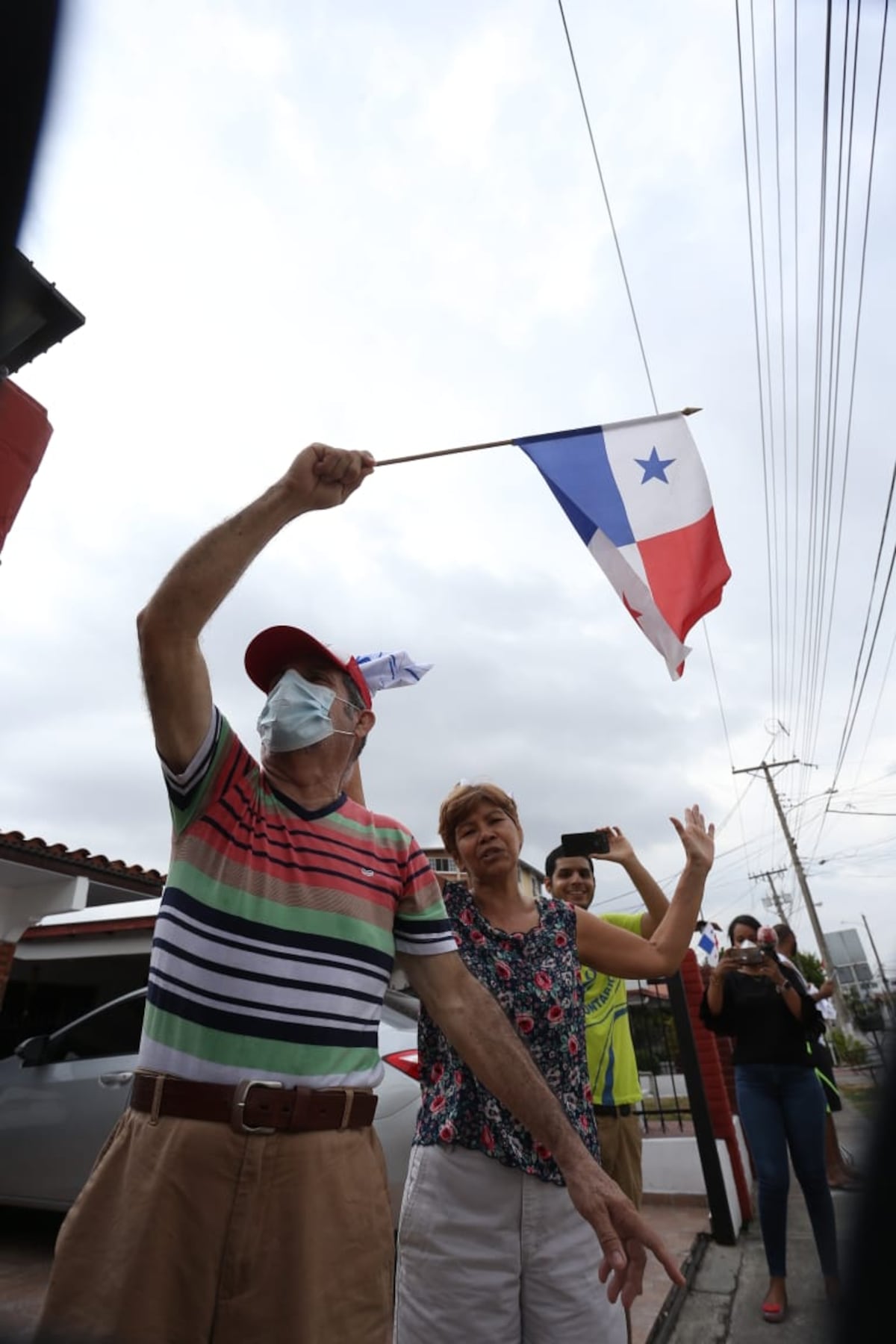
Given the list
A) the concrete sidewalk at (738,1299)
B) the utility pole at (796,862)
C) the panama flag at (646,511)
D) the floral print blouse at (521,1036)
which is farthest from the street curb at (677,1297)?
the utility pole at (796,862)

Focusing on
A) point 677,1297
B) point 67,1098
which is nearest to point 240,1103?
point 677,1297

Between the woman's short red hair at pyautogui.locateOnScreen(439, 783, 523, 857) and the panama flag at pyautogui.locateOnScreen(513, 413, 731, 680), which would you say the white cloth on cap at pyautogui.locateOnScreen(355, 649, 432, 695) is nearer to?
the woman's short red hair at pyautogui.locateOnScreen(439, 783, 523, 857)

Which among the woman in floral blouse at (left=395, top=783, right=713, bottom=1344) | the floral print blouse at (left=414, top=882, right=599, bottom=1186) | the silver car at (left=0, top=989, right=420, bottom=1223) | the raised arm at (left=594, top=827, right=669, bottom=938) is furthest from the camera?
the silver car at (left=0, top=989, right=420, bottom=1223)

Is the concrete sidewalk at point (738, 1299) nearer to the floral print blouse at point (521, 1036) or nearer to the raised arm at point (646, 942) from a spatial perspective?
the raised arm at point (646, 942)

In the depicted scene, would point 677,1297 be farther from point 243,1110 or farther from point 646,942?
point 243,1110

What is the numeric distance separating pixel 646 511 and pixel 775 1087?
9.80ft

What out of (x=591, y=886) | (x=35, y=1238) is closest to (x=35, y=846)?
(x=35, y=1238)

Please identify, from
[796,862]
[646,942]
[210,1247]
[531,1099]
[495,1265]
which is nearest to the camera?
[210,1247]

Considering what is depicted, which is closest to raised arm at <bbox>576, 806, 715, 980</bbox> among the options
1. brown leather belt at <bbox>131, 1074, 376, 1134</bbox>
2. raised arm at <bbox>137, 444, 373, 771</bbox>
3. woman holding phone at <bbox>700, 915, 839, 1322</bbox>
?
brown leather belt at <bbox>131, 1074, 376, 1134</bbox>

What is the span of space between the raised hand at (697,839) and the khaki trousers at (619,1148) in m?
1.24

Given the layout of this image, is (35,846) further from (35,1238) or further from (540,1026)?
(540,1026)

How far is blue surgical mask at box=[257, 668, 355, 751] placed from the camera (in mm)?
1870

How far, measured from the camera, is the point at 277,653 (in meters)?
2.10

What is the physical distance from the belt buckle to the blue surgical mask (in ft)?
2.41
